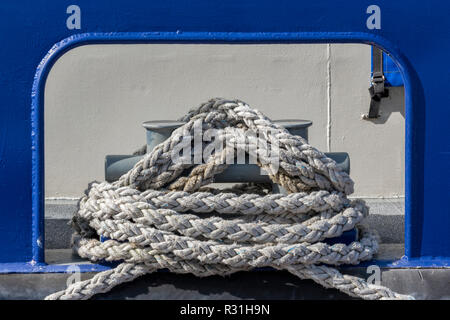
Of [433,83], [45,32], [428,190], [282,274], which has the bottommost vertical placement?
[282,274]

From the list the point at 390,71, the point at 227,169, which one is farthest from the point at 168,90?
the point at 227,169

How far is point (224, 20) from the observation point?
1.41 m

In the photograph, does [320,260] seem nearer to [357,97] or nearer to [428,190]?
[428,190]

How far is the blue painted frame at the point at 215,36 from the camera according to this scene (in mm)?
1404

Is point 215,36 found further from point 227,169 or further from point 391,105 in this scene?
point 391,105

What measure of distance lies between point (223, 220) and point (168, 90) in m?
1.69

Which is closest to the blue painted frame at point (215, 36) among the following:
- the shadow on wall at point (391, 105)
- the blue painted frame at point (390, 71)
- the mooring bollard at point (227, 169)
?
the mooring bollard at point (227, 169)

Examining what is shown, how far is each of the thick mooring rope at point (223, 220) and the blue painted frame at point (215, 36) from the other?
0.67ft

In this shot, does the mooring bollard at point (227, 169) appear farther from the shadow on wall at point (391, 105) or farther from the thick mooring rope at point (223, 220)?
the shadow on wall at point (391, 105)

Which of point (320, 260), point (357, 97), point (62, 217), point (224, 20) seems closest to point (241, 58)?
point (357, 97)

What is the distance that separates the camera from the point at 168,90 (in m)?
2.96

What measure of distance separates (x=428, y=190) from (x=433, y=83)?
27 cm

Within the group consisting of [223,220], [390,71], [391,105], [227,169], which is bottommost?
[223,220]

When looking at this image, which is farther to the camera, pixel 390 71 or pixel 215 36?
pixel 390 71
